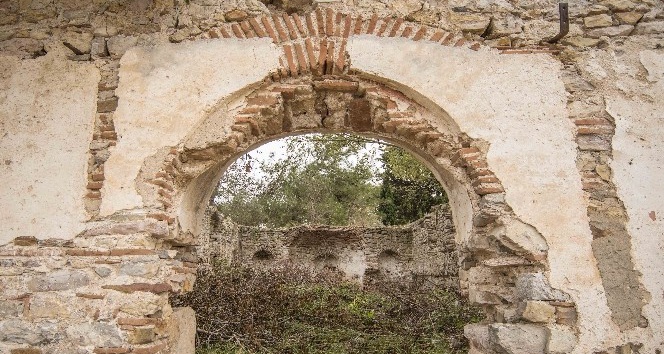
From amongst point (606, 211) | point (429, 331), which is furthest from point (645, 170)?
point (429, 331)

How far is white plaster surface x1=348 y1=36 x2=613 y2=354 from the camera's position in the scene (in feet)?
10.7

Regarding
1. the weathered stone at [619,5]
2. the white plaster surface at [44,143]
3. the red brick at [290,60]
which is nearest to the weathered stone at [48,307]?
the white plaster surface at [44,143]

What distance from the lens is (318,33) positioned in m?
3.75

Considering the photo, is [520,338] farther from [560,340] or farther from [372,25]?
[372,25]

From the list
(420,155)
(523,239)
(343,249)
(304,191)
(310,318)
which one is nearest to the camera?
(523,239)

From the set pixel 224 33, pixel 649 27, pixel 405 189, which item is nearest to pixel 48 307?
pixel 224 33

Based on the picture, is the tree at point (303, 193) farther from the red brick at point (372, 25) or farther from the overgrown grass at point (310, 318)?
the red brick at point (372, 25)

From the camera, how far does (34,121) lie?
145 inches

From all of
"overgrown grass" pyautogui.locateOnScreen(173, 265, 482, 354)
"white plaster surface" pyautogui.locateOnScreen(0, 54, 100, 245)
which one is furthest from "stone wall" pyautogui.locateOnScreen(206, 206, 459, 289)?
"white plaster surface" pyautogui.locateOnScreen(0, 54, 100, 245)

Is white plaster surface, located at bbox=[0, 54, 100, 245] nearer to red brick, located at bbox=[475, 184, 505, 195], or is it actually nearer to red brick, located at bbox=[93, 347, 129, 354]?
red brick, located at bbox=[93, 347, 129, 354]

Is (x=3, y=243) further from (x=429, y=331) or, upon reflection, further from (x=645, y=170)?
(x=429, y=331)

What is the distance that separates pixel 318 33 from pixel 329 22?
0.12 metres

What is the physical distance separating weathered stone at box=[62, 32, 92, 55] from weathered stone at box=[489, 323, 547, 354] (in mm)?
3826

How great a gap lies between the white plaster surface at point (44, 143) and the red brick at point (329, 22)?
188 centimetres
